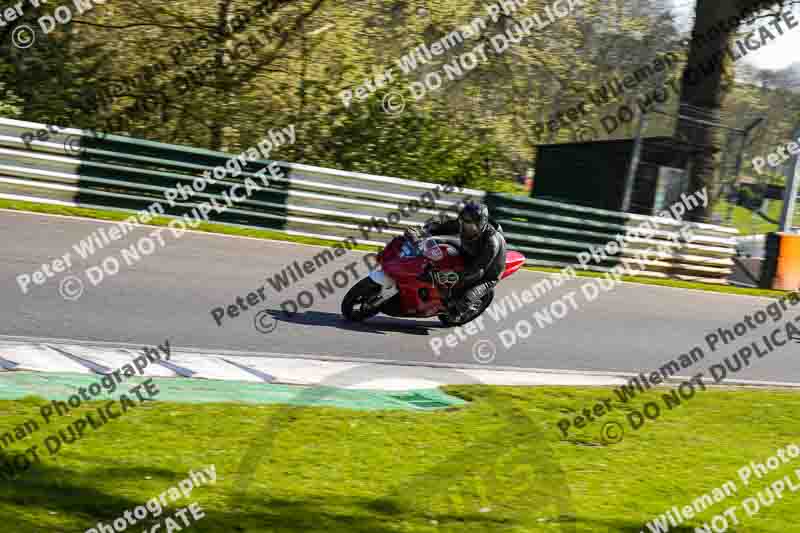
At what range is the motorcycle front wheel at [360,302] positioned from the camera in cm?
1081

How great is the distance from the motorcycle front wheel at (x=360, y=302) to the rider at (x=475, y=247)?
74 centimetres

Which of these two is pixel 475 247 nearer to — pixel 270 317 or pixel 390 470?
pixel 270 317

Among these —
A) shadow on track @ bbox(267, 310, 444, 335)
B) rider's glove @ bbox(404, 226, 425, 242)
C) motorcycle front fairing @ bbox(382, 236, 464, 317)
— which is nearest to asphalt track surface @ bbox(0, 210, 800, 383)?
shadow on track @ bbox(267, 310, 444, 335)

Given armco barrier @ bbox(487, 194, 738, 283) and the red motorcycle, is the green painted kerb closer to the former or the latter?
the red motorcycle

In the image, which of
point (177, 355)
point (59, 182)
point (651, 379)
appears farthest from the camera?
point (59, 182)

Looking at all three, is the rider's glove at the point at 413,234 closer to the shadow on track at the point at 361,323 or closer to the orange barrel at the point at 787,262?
the shadow on track at the point at 361,323

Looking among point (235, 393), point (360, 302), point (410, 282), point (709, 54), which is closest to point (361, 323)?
point (360, 302)

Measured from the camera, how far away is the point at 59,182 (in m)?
15.4

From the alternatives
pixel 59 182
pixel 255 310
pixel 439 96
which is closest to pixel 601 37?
pixel 439 96

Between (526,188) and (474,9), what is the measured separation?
6781mm

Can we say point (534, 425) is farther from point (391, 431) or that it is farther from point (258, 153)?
point (258, 153)

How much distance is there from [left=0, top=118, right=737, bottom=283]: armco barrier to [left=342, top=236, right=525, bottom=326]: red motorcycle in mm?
5745

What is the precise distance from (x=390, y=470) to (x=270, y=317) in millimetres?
4668

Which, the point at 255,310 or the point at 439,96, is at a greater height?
the point at 439,96
